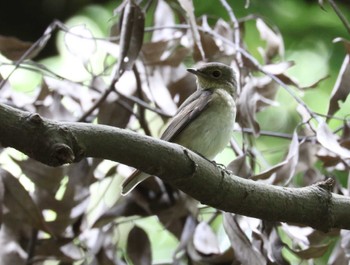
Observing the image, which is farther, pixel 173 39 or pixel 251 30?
pixel 251 30

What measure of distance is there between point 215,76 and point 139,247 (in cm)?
66

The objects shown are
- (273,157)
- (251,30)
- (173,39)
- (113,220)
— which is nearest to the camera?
(113,220)

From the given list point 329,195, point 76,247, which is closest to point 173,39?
point 76,247

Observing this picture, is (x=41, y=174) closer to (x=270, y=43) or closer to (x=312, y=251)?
(x=312, y=251)

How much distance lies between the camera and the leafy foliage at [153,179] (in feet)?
7.18

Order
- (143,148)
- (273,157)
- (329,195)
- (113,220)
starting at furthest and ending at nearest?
(273,157) → (113,220) → (329,195) → (143,148)

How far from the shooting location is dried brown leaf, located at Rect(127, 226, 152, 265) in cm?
236

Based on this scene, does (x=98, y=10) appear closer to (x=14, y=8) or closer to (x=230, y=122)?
(x=14, y=8)

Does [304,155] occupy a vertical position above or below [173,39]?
below

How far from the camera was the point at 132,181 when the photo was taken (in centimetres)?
217

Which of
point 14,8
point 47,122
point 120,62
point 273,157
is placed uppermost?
point 47,122

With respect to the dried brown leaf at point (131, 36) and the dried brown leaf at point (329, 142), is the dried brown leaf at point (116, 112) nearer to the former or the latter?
the dried brown leaf at point (131, 36)

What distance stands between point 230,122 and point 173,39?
530 millimetres

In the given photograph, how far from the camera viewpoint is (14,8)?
4145mm
